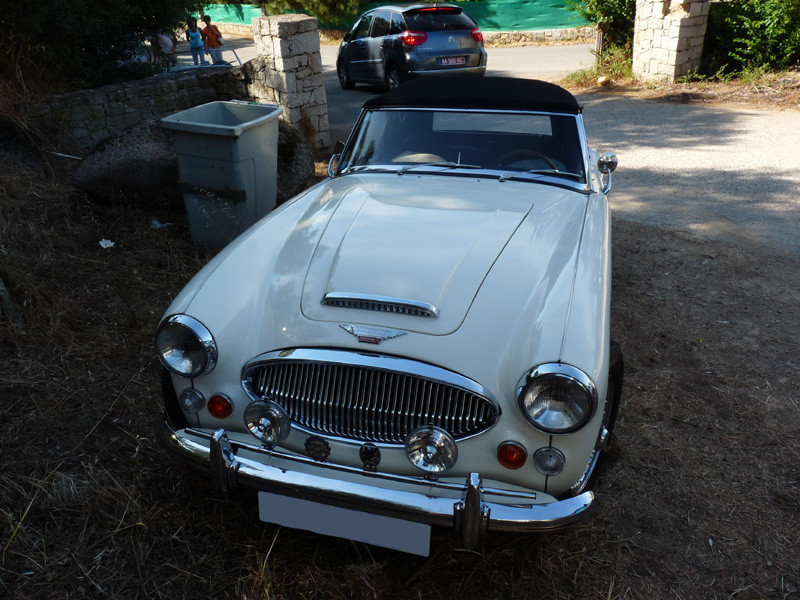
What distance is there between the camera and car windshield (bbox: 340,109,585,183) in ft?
11.9

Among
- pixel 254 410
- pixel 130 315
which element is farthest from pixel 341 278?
pixel 130 315

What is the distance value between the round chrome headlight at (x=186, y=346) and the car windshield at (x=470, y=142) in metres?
1.64

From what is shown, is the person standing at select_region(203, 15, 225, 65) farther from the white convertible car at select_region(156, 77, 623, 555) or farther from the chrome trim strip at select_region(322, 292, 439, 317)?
the chrome trim strip at select_region(322, 292, 439, 317)

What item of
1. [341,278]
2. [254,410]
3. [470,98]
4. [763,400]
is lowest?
[763,400]

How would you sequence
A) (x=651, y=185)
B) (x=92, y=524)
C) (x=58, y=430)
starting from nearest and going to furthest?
(x=92, y=524), (x=58, y=430), (x=651, y=185)

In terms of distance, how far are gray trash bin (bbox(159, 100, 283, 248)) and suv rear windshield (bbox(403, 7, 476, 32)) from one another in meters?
7.37

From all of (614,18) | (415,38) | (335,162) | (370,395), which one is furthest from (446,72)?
(370,395)

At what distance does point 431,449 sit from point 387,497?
211 mm

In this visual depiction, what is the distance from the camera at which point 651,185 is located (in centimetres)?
738

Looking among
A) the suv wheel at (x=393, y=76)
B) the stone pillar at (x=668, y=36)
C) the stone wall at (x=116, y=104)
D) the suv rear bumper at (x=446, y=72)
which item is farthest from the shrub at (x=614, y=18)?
the stone wall at (x=116, y=104)

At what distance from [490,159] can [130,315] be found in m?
2.44

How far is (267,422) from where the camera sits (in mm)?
2344

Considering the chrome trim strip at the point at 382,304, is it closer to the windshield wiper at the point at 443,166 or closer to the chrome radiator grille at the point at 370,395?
the chrome radiator grille at the point at 370,395

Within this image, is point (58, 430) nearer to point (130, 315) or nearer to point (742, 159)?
point (130, 315)
